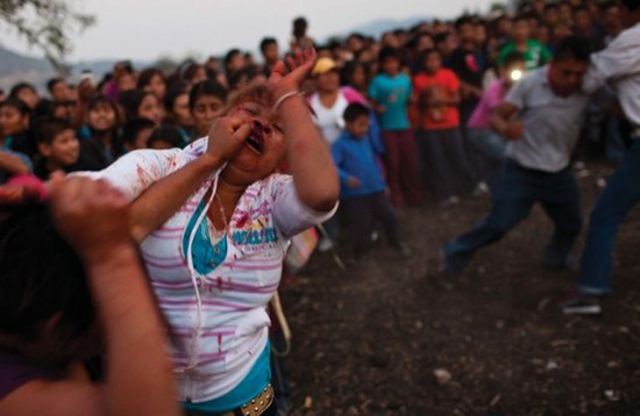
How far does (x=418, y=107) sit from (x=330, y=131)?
170cm

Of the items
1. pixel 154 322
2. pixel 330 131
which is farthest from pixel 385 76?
pixel 154 322

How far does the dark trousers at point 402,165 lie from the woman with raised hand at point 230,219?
5214 millimetres

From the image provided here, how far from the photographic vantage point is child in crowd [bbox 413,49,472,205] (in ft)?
22.9

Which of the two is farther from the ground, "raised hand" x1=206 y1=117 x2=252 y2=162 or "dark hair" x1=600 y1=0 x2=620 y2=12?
"raised hand" x1=206 y1=117 x2=252 y2=162

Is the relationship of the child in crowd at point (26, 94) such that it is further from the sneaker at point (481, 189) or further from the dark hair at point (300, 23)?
the sneaker at point (481, 189)

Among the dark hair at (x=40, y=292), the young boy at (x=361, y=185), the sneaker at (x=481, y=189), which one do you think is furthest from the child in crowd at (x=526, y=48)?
the dark hair at (x=40, y=292)

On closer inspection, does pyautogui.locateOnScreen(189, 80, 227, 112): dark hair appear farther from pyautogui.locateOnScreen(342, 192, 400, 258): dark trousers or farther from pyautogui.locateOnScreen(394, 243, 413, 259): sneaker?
pyautogui.locateOnScreen(394, 243, 413, 259): sneaker

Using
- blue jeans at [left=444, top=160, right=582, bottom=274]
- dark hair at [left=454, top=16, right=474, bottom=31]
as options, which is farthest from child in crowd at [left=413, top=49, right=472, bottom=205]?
blue jeans at [left=444, top=160, right=582, bottom=274]

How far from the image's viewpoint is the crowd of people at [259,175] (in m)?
1.06

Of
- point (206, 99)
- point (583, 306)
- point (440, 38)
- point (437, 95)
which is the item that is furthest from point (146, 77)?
point (583, 306)

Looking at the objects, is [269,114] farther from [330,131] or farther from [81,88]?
[81,88]

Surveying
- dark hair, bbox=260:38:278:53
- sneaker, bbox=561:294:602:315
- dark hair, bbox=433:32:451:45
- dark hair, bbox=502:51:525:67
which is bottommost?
sneaker, bbox=561:294:602:315

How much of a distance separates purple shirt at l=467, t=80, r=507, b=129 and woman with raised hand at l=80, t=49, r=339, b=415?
414cm

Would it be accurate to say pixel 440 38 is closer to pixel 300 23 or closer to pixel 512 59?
pixel 300 23
